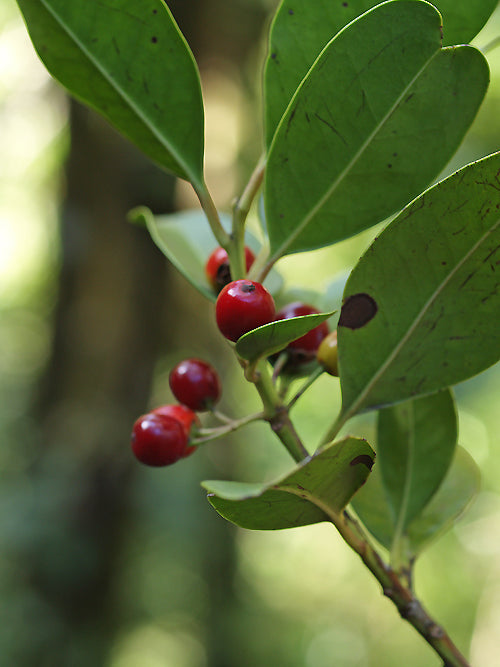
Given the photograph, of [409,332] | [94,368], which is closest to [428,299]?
[409,332]

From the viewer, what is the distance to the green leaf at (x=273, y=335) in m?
0.38

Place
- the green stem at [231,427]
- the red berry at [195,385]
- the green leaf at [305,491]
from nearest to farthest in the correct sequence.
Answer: the green leaf at [305,491]
the green stem at [231,427]
the red berry at [195,385]

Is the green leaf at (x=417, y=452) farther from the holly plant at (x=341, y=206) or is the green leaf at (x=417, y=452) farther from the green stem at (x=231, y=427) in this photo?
the green stem at (x=231, y=427)

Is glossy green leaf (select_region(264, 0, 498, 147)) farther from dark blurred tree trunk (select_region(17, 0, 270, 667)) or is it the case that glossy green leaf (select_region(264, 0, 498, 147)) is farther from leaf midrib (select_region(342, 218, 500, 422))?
dark blurred tree trunk (select_region(17, 0, 270, 667))

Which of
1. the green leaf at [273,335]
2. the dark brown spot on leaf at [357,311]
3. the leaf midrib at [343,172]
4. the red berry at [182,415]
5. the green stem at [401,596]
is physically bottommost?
the green stem at [401,596]

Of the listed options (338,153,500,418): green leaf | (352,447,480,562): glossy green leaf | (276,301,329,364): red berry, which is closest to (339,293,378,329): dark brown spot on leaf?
(338,153,500,418): green leaf

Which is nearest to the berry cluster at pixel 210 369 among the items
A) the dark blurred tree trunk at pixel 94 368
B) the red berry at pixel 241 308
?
the red berry at pixel 241 308

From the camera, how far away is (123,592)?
269 centimetres

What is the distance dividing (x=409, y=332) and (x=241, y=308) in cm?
13

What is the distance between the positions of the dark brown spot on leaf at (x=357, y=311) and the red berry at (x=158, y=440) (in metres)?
0.17

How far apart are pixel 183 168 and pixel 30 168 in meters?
5.52

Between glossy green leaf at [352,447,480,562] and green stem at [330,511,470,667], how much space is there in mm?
68

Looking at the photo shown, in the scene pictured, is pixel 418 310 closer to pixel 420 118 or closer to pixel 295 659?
pixel 420 118

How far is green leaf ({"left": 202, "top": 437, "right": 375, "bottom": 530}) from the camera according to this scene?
36 cm
